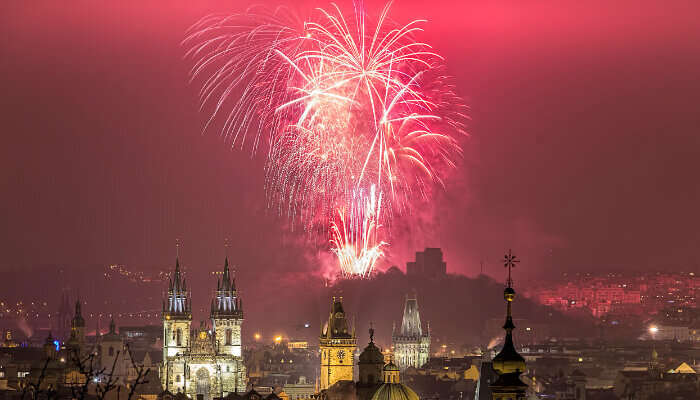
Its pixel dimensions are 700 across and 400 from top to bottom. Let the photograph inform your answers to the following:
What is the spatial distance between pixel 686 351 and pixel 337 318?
83.1 m

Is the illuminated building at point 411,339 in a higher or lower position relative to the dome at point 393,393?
higher

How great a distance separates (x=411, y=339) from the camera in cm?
18212

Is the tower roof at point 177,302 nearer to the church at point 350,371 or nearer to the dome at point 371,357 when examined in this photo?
the church at point 350,371

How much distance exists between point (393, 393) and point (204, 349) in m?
43.3

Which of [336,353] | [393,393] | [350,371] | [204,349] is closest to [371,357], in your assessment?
[336,353]

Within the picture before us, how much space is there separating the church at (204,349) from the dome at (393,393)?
38.0m

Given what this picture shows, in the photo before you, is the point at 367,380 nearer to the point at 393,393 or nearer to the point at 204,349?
the point at 393,393

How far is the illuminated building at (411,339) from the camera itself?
7018 inches

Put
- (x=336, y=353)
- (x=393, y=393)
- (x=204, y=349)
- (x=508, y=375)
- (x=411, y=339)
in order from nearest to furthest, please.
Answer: (x=508, y=375), (x=393, y=393), (x=336, y=353), (x=204, y=349), (x=411, y=339)

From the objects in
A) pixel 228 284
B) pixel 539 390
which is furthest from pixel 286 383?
pixel 539 390

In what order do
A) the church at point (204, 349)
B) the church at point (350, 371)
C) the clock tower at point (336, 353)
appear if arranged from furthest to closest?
the church at point (204, 349), the clock tower at point (336, 353), the church at point (350, 371)

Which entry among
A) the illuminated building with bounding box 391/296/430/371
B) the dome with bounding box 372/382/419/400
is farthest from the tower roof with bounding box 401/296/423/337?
the dome with bounding box 372/382/419/400

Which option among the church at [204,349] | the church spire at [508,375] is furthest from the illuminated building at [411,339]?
the church spire at [508,375]

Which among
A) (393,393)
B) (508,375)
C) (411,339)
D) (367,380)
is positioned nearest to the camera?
(508,375)
